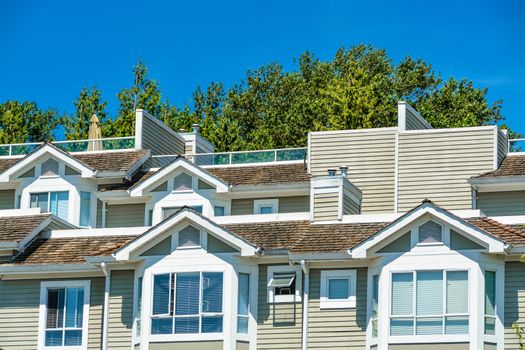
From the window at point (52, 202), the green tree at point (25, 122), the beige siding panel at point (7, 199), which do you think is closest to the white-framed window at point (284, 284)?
the window at point (52, 202)

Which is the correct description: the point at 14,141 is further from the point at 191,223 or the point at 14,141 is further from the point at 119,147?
the point at 191,223

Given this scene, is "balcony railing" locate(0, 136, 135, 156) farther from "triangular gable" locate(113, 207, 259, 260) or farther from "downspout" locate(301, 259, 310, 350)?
"downspout" locate(301, 259, 310, 350)

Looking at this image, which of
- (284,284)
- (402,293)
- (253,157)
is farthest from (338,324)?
(253,157)

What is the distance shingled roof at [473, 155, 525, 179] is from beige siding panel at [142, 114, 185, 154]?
1384 cm

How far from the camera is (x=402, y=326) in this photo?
4691 cm

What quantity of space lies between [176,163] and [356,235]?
10.6 meters

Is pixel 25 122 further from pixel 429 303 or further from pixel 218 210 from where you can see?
pixel 429 303

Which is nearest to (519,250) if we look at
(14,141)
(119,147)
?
(119,147)

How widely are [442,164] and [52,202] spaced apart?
14561 millimetres

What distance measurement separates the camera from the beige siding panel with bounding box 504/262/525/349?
4634cm

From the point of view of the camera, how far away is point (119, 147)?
203 feet

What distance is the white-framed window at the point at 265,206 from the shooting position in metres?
57.5

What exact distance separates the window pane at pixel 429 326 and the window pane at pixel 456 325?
22 centimetres

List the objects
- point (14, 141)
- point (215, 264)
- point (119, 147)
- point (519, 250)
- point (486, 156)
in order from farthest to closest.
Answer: point (14, 141) → point (119, 147) → point (486, 156) → point (215, 264) → point (519, 250)
